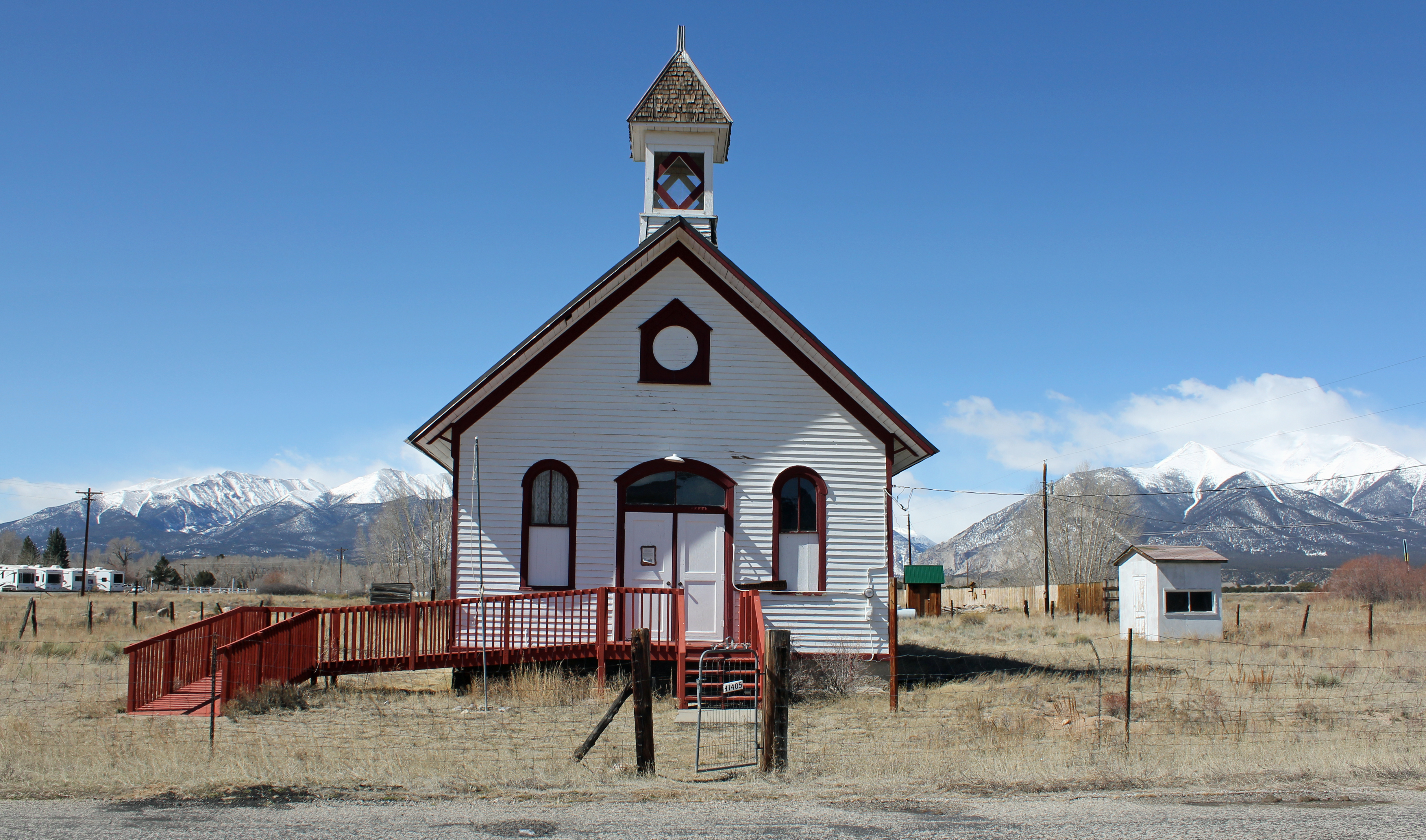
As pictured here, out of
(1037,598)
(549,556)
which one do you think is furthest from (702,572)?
(1037,598)

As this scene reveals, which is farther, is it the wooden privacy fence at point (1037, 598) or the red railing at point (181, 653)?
the wooden privacy fence at point (1037, 598)

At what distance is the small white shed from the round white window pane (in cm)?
1785

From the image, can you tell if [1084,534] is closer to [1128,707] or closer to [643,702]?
[1128,707]

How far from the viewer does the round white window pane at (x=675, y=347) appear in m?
18.4

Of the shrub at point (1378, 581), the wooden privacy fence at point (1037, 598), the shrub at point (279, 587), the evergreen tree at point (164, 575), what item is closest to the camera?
the wooden privacy fence at point (1037, 598)

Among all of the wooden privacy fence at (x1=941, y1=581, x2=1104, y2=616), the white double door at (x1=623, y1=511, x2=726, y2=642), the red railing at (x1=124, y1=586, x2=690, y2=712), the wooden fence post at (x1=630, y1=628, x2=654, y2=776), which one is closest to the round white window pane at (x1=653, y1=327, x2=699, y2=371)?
the white double door at (x1=623, y1=511, x2=726, y2=642)

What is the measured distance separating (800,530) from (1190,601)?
1759 cm

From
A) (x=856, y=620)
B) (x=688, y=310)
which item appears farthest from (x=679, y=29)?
(x=856, y=620)

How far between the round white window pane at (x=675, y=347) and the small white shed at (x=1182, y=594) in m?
17.9

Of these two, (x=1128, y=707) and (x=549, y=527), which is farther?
(x=549, y=527)

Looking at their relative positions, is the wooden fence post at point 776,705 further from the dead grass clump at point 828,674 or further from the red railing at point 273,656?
the red railing at point 273,656

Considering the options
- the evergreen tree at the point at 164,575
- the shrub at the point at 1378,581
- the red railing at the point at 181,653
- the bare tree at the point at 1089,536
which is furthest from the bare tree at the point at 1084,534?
the evergreen tree at the point at 164,575

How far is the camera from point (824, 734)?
1257 centimetres

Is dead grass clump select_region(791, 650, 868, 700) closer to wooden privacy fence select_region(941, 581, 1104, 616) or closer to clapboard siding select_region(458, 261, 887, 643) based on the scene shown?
clapboard siding select_region(458, 261, 887, 643)
